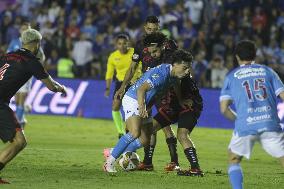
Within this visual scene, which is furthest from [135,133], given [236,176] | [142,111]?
[236,176]

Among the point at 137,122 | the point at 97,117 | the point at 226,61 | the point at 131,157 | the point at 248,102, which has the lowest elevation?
the point at 97,117

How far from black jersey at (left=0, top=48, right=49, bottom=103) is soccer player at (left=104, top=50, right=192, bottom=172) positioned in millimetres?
1524

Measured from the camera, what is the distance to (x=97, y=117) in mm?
26297

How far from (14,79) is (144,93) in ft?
6.28

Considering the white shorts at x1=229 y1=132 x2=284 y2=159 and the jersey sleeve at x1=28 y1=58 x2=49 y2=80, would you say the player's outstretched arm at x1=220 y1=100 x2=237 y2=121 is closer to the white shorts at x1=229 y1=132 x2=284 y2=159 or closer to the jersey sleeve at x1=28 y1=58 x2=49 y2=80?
the white shorts at x1=229 y1=132 x2=284 y2=159

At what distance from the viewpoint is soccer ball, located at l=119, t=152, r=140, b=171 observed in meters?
13.8

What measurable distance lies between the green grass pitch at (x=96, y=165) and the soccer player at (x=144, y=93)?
507 millimetres

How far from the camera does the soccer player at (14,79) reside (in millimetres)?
11828

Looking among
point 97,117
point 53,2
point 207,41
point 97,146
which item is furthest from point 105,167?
point 53,2

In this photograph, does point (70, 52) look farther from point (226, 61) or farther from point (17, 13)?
point (226, 61)

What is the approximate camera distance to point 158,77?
12625 millimetres

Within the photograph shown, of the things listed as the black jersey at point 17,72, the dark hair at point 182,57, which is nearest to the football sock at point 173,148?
the dark hair at point 182,57

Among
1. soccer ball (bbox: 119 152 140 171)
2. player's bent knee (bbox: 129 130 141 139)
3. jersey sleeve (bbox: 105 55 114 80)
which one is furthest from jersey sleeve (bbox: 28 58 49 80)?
jersey sleeve (bbox: 105 55 114 80)

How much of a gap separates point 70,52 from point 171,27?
3614 millimetres
